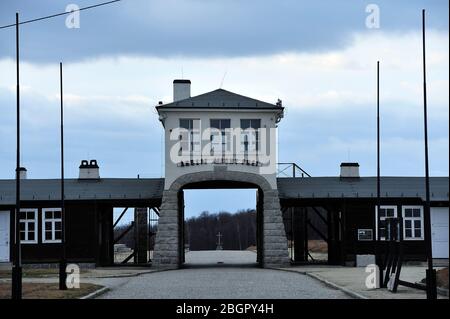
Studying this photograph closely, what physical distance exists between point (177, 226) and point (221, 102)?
6.19m

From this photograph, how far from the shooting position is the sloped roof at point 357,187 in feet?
145

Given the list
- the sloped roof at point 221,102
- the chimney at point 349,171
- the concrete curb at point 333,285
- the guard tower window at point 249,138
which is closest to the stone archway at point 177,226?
the guard tower window at point 249,138

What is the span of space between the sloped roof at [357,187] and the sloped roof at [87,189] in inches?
263

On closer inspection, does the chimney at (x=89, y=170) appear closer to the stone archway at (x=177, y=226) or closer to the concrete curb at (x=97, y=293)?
the stone archway at (x=177, y=226)

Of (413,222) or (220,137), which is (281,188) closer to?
(220,137)

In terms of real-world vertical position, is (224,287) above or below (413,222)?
below

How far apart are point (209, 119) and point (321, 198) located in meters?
6.75

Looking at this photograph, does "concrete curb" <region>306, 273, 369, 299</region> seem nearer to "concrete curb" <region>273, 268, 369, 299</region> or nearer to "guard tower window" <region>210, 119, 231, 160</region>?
"concrete curb" <region>273, 268, 369, 299</region>

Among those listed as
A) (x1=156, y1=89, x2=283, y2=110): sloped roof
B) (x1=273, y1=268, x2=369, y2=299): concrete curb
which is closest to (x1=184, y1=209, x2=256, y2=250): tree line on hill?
(x1=156, y1=89, x2=283, y2=110): sloped roof

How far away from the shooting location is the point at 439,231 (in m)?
44.1

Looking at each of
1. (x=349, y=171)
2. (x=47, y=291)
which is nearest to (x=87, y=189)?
(x=349, y=171)
